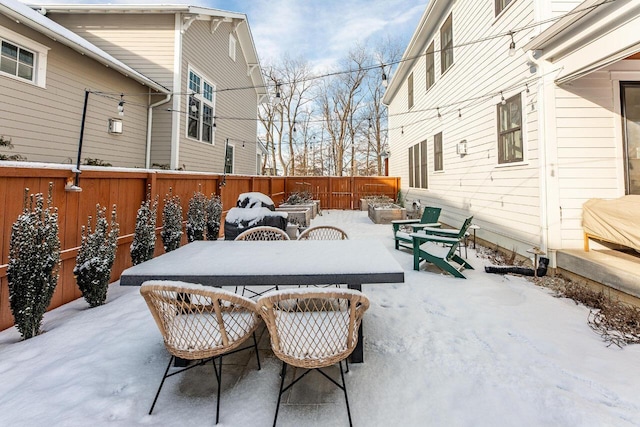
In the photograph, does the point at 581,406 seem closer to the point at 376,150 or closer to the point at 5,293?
the point at 5,293

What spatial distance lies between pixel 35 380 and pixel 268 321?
1.71 metres


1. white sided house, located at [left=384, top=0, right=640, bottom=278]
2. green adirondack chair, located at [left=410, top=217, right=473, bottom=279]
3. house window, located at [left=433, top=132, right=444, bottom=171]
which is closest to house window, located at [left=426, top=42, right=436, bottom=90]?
house window, located at [left=433, top=132, right=444, bottom=171]

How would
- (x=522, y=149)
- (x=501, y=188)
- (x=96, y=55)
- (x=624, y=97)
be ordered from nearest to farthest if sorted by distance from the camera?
(x=624, y=97), (x=522, y=149), (x=501, y=188), (x=96, y=55)

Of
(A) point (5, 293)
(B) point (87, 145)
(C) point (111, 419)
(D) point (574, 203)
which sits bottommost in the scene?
(C) point (111, 419)

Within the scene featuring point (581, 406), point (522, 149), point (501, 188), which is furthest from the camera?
point (501, 188)

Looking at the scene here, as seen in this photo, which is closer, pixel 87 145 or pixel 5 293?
pixel 5 293

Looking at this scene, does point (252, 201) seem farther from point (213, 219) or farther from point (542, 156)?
point (542, 156)

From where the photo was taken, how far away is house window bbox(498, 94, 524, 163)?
4.54 metres

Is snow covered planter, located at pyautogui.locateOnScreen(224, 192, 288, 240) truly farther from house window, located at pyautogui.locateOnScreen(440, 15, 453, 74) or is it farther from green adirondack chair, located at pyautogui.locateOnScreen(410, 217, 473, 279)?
house window, located at pyautogui.locateOnScreen(440, 15, 453, 74)

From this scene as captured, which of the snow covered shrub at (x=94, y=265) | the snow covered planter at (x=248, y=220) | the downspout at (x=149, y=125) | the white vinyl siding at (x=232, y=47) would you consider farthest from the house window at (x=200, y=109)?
the snow covered shrub at (x=94, y=265)

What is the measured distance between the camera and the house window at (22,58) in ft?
15.5

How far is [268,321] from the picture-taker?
150cm

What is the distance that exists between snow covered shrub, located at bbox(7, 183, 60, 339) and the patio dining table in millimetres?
1003

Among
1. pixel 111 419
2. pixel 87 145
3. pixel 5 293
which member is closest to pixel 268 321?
pixel 111 419
